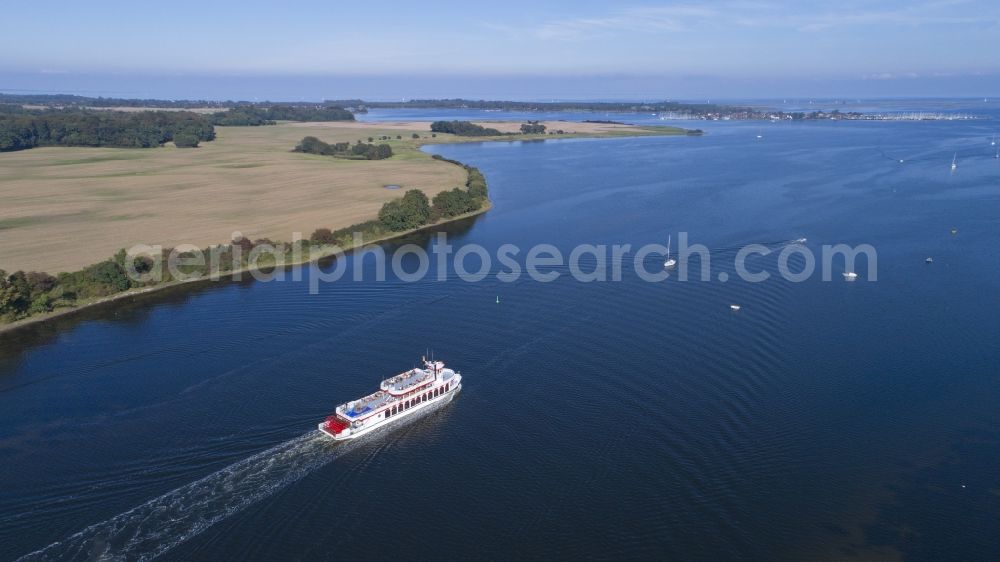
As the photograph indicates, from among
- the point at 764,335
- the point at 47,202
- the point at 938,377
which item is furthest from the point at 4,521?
the point at 47,202

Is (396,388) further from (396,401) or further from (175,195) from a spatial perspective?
(175,195)

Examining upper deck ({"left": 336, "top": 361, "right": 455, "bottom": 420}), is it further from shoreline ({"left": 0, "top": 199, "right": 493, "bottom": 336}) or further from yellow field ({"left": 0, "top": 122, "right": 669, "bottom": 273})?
yellow field ({"left": 0, "top": 122, "right": 669, "bottom": 273})

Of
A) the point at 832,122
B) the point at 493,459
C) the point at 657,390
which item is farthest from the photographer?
the point at 832,122

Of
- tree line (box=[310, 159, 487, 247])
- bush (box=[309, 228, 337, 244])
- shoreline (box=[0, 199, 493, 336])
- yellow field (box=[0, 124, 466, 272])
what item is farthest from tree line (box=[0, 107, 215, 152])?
bush (box=[309, 228, 337, 244])

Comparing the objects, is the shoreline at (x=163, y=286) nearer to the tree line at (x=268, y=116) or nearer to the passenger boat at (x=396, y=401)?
the passenger boat at (x=396, y=401)

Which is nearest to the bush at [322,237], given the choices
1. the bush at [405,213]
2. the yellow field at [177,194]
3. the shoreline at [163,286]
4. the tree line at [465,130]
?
the shoreline at [163,286]

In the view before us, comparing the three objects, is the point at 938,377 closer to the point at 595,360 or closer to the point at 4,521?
the point at 595,360
